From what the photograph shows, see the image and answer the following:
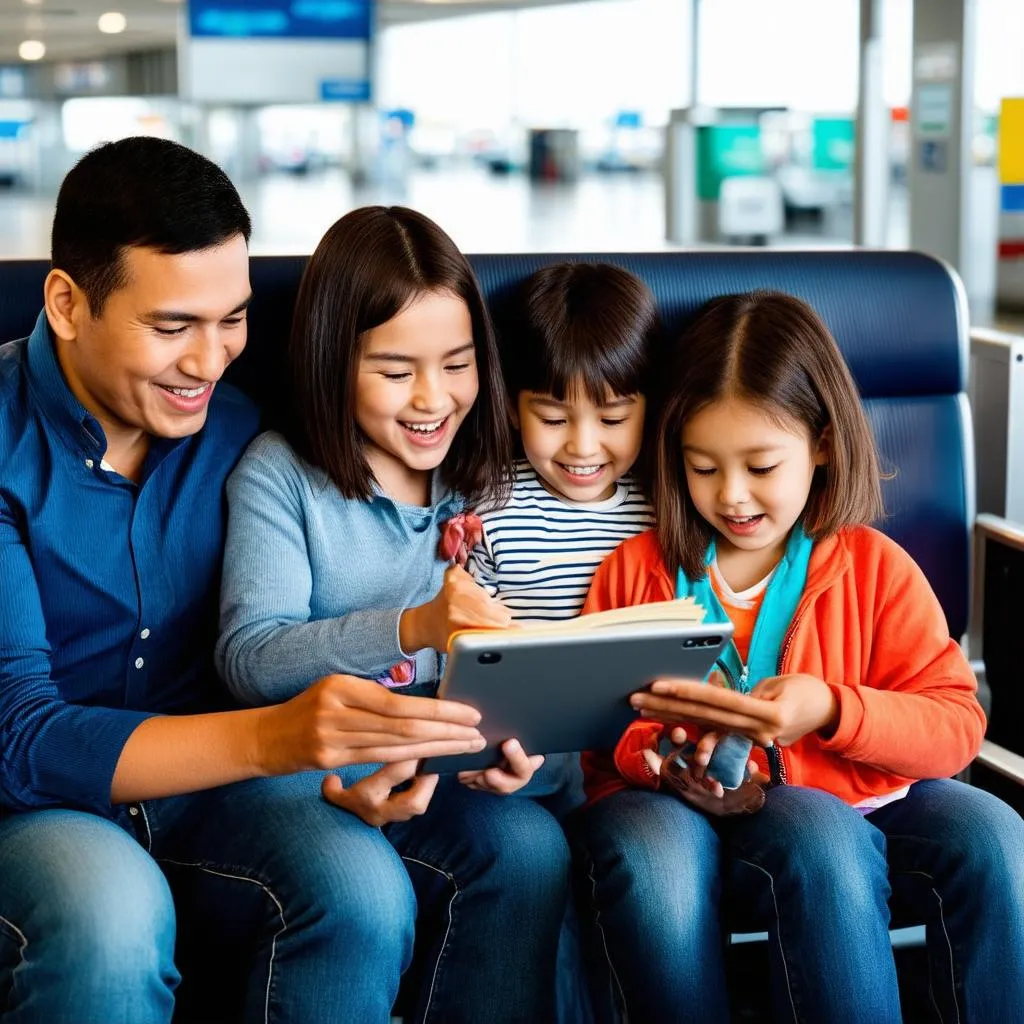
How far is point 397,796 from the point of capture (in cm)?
166

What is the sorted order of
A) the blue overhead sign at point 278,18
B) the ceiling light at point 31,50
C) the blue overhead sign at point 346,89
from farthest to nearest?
the ceiling light at point 31,50 < the blue overhead sign at point 278,18 < the blue overhead sign at point 346,89

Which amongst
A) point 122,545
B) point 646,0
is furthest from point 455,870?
point 646,0

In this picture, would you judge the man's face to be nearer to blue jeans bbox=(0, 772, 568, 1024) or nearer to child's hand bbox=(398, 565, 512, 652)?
child's hand bbox=(398, 565, 512, 652)

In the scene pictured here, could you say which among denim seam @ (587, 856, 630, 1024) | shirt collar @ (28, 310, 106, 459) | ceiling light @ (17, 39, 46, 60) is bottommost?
denim seam @ (587, 856, 630, 1024)

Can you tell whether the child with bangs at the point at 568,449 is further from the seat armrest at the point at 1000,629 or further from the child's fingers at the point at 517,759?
the seat armrest at the point at 1000,629

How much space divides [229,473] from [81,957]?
73 cm

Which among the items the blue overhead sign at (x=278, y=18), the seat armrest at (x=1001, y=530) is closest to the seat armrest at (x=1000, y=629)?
the seat armrest at (x=1001, y=530)

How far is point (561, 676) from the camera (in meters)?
1.50

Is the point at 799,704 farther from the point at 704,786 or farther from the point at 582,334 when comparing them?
the point at 582,334

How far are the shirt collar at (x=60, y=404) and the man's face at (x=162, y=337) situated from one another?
0.09 feet

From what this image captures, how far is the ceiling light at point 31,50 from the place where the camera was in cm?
2943

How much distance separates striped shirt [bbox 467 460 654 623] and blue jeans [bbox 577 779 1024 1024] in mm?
356

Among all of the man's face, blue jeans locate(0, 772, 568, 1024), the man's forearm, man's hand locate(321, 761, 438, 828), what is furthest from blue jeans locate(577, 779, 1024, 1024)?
the man's face

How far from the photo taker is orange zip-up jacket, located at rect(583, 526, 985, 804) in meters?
1.79
